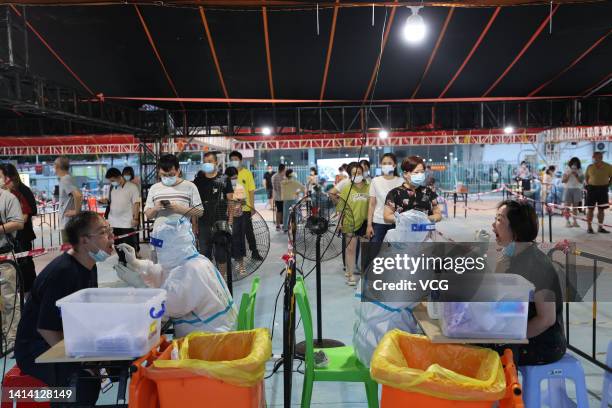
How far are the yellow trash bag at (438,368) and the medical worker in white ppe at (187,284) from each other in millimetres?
778

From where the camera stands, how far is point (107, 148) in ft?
68.0

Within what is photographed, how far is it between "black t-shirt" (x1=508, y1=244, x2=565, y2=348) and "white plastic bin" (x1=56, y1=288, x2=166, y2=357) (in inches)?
57.7

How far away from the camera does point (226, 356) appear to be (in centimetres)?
181

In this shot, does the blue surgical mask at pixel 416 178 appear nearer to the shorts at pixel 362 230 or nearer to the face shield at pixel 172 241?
the shorts at pixel 362 230

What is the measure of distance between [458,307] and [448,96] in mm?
7726

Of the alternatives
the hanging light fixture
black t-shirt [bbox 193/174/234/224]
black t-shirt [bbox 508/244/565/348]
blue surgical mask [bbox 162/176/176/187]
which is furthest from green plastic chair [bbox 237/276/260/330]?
the hanging light fixture

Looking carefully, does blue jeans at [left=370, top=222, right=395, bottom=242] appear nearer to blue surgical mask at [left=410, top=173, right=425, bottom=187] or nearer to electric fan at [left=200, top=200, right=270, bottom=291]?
blue surgical mask at [left=410, top=173, right=425, bottom=187]

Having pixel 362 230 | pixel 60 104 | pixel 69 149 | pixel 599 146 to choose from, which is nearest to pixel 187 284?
pixel 362 230

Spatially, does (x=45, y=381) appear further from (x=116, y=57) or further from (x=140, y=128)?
(x=140, y=128)

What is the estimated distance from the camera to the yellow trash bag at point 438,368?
1467mm

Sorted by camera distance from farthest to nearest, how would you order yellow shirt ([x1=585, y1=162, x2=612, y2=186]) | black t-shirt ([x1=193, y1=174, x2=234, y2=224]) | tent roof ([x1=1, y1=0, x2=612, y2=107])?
yellow shirt ([x1=585, y1=162, x2=612, y2=186])
tent roof ([x1=1, y1=0, x2=612, y2=107])
black t-shirt ([x1=193, y1=174, x2=234, y2=224])

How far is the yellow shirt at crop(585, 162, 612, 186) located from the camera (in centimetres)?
752

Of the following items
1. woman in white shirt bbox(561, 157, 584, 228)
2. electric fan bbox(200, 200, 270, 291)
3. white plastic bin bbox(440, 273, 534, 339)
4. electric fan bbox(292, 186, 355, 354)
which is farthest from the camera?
woman in white shirt bbox(561, 157, 584, 228)

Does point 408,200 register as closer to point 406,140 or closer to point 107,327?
point 107,327
